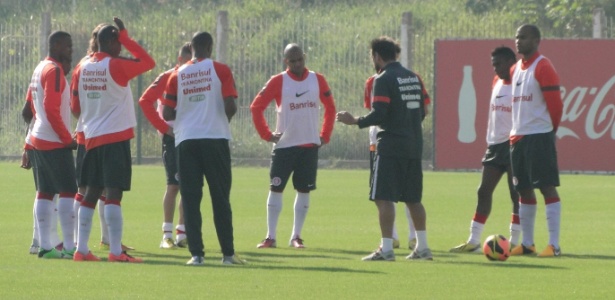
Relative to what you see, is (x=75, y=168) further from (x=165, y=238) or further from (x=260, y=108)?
(x=260, y=108)

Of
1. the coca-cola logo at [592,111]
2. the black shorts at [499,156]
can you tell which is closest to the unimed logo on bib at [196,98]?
the black shorts at [499,156]

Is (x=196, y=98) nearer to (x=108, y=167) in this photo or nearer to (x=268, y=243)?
(x=108, y=167)

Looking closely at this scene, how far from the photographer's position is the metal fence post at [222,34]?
34.9 m

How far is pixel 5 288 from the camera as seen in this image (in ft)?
38.0

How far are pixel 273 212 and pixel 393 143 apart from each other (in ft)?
8.54

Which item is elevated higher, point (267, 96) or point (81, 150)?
point (267, 96)

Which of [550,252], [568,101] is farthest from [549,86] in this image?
[568,101]

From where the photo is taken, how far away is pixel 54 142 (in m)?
14.2

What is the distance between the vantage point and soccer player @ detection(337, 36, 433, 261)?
1393cm

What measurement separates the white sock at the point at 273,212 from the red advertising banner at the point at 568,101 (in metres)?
14.6

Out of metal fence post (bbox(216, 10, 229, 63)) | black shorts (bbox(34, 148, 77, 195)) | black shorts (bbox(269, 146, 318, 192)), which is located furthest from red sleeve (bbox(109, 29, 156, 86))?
metal fence post (bbox(216, 10, 229, 63))

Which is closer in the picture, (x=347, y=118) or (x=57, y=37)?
(x=347, y=118)

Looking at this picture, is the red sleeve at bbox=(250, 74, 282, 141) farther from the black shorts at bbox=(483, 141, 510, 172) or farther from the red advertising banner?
the red advertising banner

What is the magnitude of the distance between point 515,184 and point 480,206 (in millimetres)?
597
